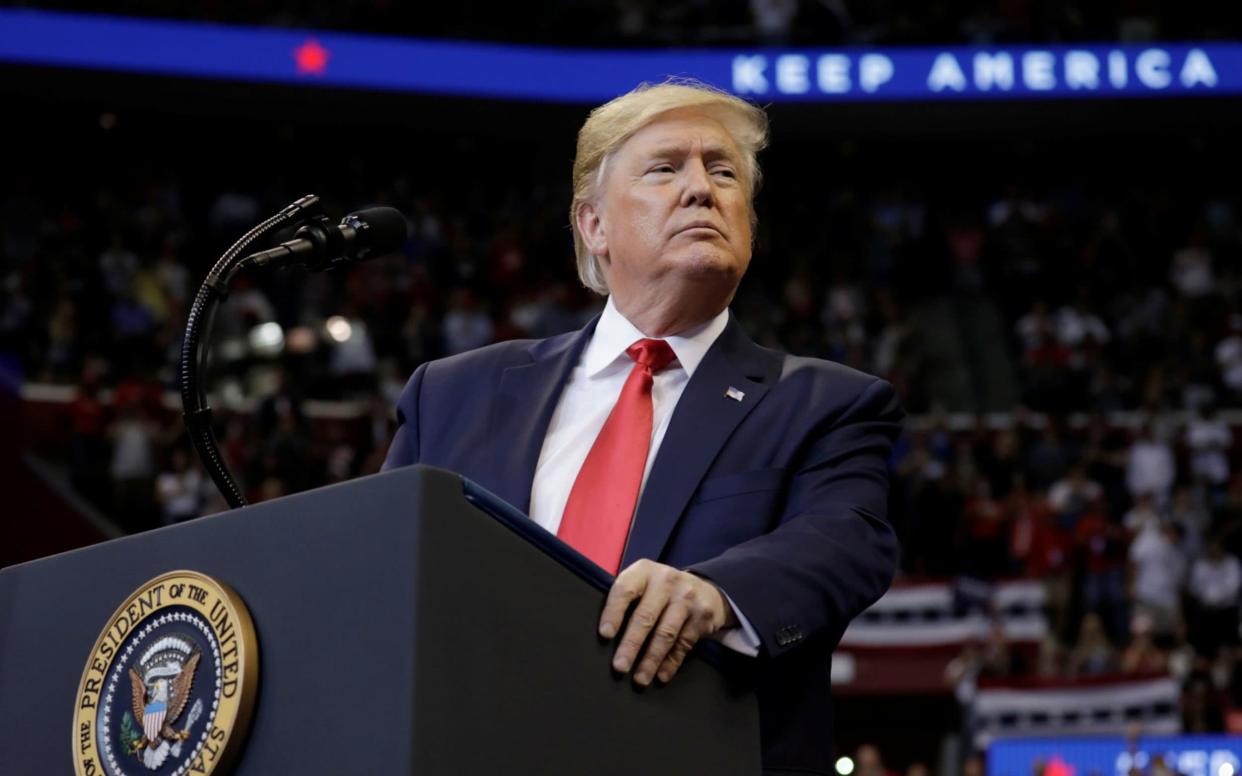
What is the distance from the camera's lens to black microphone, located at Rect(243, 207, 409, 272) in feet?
6.18

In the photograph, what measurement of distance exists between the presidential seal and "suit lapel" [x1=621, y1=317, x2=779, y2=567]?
0.58 metres

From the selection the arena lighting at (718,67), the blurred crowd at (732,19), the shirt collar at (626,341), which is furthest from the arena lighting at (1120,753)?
the blurred crowd at (732,19)

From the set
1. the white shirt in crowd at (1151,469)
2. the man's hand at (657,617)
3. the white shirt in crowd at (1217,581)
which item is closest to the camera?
the man's hand at (657,617)

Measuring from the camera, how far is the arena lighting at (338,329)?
12.1 meters

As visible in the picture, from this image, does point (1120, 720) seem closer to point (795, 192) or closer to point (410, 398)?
point (410, 398)

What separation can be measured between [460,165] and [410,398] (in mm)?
15786

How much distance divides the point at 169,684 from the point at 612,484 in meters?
0.70

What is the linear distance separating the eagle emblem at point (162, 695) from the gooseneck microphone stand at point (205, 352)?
30cm

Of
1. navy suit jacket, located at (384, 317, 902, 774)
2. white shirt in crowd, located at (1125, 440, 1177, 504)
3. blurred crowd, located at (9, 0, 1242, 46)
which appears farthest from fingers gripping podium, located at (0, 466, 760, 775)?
blurred crowd, located at (9, 0, 1242, 46)

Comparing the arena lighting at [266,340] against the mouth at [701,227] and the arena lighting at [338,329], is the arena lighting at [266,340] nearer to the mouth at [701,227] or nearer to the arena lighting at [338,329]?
the arena lighting at [338,329]

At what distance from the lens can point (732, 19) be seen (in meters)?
16.5

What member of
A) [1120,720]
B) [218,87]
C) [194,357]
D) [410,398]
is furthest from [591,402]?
[218,87]

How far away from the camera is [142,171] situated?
1658cm

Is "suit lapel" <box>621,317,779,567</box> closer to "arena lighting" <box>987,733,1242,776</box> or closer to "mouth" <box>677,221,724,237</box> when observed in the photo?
"mouth" <box>677,221,724,237</box>
